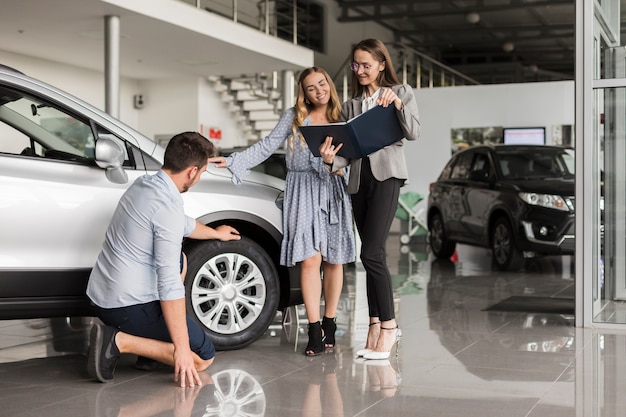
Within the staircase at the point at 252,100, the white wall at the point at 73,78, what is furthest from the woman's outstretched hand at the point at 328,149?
the staircase at the point at 252,100

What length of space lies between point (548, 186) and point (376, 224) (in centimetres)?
537

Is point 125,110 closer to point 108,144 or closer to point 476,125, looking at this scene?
point 476,125

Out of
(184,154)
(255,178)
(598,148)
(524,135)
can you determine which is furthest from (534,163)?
(184,154)

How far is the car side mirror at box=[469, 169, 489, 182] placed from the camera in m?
10.5

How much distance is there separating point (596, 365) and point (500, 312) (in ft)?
7.03

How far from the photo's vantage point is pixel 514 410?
3707mm

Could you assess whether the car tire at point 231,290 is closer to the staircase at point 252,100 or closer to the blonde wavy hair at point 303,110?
the blonde wavy hair at point 303,110

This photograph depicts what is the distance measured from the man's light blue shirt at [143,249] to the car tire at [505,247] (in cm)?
639

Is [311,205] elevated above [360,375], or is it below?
above

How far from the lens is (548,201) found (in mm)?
9516

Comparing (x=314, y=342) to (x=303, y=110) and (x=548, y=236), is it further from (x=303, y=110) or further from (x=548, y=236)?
(x=548, y=236)

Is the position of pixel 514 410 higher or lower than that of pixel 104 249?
lower

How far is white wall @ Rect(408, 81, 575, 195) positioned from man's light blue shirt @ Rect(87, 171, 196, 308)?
1279 centimetres

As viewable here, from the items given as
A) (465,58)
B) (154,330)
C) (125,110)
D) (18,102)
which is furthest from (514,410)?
(465,58)
